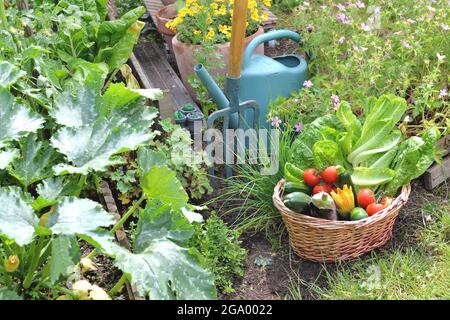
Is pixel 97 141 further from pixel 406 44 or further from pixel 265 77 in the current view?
pixel 406 44

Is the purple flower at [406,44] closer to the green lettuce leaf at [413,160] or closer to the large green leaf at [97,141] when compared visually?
the green lettuce leaf at [413,160]

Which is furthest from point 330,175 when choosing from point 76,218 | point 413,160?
point 76,218

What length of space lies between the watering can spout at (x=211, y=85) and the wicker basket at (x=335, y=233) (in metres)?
0.65

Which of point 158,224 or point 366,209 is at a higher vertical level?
point 158,224

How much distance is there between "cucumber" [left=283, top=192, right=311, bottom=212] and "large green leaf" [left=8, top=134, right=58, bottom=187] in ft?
3.24

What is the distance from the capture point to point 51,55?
3.56 meters

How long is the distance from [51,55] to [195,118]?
822mm

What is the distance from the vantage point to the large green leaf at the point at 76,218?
2084 mm

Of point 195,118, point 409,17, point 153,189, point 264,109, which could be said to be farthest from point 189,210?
point 409,17

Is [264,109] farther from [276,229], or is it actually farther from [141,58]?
[141,58]

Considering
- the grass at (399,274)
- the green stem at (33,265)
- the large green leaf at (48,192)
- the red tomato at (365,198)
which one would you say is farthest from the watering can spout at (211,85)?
the green stem at (33,265)
